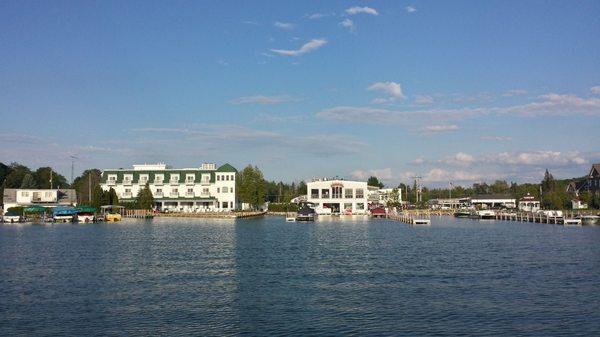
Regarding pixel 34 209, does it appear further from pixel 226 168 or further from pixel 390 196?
pixel 390 196

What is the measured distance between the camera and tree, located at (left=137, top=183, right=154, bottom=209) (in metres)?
101

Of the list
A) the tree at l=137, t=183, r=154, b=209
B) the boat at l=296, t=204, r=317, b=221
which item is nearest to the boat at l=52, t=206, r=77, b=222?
the tree at l=137, t=183, r=154, b=209

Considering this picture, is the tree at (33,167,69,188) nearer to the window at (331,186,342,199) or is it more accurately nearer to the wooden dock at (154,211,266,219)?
the wooden dock at (154,211,266,219)

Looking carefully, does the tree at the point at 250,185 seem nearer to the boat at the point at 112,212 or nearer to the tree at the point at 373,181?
the boat at the point at 112,212

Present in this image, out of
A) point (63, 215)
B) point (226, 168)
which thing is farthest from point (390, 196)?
point (63, 215)

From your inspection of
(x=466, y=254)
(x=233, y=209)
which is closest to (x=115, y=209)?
(x=233, y=209)

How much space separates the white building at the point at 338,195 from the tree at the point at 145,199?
2970cm

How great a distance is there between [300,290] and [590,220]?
67.8m

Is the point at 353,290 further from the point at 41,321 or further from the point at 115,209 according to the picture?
the point at 115,209

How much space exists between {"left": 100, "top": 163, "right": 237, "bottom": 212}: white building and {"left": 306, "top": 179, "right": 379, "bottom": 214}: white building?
15814 mm

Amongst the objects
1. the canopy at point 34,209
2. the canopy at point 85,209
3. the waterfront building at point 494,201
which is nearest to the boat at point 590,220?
the waterfront building at point 494,201

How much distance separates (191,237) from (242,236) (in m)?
5.14

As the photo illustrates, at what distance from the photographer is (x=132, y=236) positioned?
5728cm

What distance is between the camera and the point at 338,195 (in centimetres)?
11119
